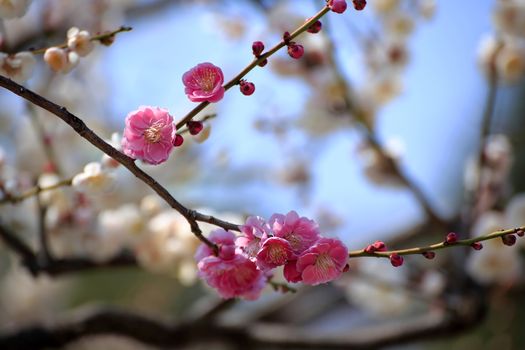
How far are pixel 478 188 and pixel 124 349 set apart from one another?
51.6 inches

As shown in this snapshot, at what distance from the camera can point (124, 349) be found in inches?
80.2

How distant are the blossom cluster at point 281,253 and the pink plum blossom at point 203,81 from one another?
0.11 meters

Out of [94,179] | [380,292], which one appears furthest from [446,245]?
[380,292]

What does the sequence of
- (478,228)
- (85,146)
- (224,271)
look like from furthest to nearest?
(85,146) < (478,228) < (224,271)

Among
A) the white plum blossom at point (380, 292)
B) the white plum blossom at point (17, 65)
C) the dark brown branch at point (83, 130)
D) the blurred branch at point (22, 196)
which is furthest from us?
the white plum blossom at point (380, 292)

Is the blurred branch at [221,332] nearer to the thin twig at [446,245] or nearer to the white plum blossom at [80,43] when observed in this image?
the white plum blossom at [80,43]

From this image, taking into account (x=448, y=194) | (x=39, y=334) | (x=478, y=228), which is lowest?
(x=39, y=334)

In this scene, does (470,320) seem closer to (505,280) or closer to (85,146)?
(505,280)

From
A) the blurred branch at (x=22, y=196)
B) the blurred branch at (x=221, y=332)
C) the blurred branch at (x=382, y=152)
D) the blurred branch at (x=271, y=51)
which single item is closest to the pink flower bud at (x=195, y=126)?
the blurred branch at (x=271, y=51)

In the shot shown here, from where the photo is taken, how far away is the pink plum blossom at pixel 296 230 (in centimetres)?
50

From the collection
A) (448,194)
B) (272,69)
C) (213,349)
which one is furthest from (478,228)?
(448,194)

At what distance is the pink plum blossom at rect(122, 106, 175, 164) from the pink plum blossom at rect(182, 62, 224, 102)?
3 centimetres

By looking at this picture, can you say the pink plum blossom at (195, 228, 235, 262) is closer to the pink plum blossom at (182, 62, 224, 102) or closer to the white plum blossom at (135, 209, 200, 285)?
the pink plum blossom at (182, 62, 224, 102)

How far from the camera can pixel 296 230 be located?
1.65 feet
